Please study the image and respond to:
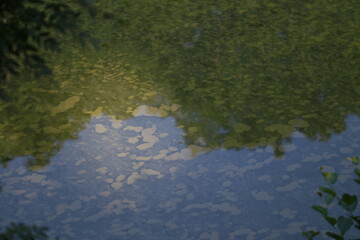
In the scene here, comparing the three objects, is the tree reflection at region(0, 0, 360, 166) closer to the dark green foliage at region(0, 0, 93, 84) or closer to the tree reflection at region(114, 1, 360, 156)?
the tree reflection at region(114, 1, 360, 156)

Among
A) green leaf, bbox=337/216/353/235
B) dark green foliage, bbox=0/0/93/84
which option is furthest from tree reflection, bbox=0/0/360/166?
dark green foliage, bbox=0/0/93/84

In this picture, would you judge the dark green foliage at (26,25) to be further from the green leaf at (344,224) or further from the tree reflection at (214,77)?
the tree reflection at (214,77)

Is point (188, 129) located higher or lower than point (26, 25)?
lower

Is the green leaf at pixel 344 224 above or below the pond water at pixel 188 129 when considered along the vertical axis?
above

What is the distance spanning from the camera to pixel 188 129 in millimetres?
2652

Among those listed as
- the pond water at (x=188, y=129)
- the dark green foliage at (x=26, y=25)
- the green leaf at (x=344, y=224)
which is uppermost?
the dark green foliage at (x=26, y=25)

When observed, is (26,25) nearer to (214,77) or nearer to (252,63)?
(214,77)

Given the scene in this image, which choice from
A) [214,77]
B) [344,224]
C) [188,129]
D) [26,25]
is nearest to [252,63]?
[214,77]

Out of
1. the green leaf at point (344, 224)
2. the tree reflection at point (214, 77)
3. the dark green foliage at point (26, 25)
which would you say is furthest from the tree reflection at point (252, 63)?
the dark green foliage at point (26, 25)

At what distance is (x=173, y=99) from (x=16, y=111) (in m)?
0.69

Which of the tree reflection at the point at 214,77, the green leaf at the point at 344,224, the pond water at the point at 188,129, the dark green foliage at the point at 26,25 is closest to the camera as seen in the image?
the dark green foliage at the point at 26,25

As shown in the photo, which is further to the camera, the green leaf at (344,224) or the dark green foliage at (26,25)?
the green leaf at (344,224)

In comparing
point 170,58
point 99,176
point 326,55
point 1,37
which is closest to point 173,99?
point 170,58

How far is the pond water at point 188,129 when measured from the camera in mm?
2166
